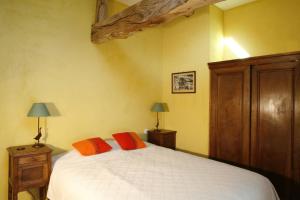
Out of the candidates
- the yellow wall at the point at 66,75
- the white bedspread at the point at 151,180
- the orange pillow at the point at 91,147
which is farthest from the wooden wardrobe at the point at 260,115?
the orange pillow at the point at 91,147

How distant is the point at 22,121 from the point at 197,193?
212 cm

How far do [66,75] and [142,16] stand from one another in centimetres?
137

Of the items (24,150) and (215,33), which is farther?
(215,33)

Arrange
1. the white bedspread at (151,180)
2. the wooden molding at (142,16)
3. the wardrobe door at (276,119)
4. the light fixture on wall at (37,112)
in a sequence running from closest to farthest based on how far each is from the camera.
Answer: the white bedspread at (151,180) → the wooden molding at (142,16) → the light fixture on wall at (37,112) → the wardrobe door at (276,119)

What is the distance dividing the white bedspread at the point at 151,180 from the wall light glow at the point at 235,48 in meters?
1.91

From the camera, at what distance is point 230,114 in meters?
2.96

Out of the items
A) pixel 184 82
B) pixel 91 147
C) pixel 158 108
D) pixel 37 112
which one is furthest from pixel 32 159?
pixel 184 82

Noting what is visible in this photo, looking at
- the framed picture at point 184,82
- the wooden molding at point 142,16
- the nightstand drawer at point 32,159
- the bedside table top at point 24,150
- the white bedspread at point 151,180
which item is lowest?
the white bedspread at point 151,180

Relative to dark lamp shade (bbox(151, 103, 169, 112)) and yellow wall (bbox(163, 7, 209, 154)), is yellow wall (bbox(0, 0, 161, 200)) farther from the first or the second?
yellow wall (bbox(163, 7, 209, 154))

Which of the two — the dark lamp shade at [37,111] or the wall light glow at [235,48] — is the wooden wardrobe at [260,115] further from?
the dark lamp shade at [37,111]

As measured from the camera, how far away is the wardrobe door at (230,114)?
2.80 m

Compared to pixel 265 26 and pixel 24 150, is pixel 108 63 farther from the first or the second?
pixel 265 26

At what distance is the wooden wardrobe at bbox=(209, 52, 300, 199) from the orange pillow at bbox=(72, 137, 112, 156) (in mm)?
1646

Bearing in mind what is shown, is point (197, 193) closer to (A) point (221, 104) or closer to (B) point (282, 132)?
(B) point (282, 132)
